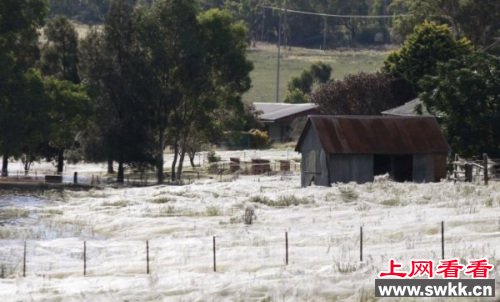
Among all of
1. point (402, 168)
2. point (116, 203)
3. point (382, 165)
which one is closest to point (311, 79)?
point (382, 165)

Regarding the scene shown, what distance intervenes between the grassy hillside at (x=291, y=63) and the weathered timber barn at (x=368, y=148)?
8478 cm

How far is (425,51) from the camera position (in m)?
84.4

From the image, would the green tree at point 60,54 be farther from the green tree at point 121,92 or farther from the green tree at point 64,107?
the green tree at point 64,107

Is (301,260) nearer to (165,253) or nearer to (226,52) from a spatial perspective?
(165,253)

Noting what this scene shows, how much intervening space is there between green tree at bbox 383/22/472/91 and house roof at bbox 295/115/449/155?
84.2 ft

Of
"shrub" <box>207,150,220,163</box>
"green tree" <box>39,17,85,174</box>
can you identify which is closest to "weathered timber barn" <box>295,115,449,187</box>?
"green tree" <box>39,17,85,174</box>

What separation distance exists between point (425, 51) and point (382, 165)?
1046 inches

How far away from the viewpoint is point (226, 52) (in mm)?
76125

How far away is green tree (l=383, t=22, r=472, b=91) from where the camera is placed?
83.8 metres

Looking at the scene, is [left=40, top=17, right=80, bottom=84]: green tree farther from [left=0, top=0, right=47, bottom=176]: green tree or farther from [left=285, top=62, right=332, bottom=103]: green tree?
[left=285, top=62, right=332, bottom=103]: green tree

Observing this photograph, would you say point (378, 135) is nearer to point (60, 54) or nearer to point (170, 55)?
point (170, 55)

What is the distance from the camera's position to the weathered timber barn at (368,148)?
55.6 meters

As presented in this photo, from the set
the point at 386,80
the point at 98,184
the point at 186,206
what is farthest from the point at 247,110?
the point at 186,206

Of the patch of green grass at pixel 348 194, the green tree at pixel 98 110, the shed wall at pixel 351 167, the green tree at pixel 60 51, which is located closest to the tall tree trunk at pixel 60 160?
the green tree at pixel 60 51
